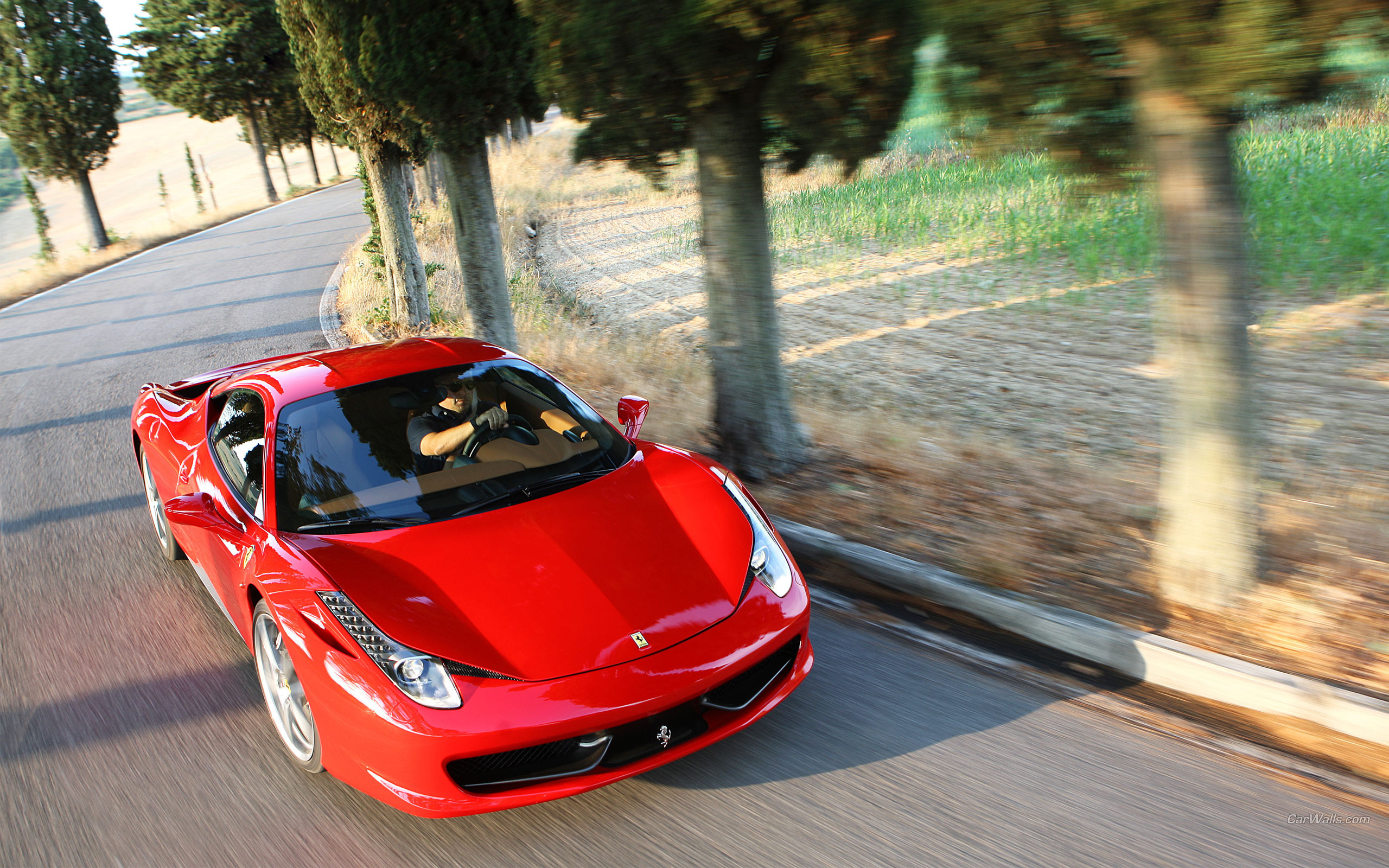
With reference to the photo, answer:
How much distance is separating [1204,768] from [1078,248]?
13.4 metres

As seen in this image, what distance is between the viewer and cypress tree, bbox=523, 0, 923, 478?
15.8 feet

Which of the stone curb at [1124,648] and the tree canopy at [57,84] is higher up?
the tree canopy at [57,84]

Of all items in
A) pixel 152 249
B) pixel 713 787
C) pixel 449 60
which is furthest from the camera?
pixel 152 249

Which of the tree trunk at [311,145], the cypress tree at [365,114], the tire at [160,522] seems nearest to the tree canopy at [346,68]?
the cypress tree at [365,114]

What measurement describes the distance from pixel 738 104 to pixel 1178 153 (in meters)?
2.77

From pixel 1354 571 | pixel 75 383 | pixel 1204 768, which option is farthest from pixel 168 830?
pixel 75 383

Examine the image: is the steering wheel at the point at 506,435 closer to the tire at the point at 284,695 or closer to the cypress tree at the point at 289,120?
the tire at the point at 284,695

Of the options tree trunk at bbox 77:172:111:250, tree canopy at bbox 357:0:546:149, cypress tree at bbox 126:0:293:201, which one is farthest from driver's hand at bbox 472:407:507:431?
tree trunk at bbox 77:172:111:250

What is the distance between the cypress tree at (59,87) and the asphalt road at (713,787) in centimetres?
3092

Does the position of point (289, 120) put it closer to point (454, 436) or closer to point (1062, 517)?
point (454, 436)

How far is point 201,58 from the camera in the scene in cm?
3328

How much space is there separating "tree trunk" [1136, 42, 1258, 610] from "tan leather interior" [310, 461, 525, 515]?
2814mm

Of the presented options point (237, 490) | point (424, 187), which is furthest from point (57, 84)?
point (237, 490)

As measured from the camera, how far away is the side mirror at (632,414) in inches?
174
